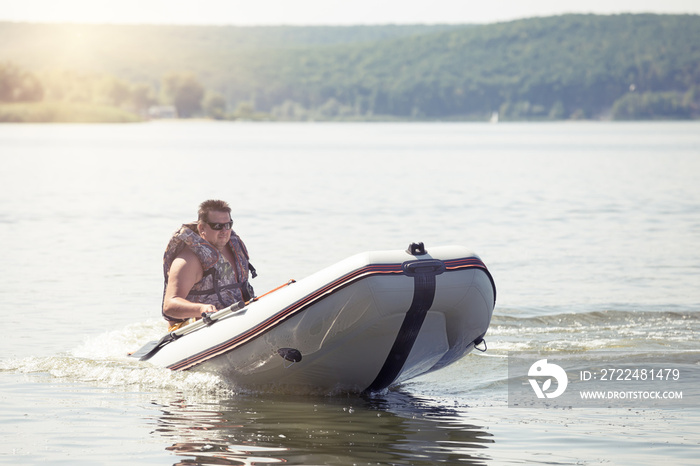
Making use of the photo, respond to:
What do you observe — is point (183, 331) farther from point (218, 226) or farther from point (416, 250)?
point (416, 250)

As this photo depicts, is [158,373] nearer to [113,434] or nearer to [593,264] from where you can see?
[113,434]

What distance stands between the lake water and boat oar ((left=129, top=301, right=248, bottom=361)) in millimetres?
120

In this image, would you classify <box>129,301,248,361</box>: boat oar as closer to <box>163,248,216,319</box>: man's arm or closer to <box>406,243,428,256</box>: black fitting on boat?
<box>163,248,216,319</box>: man's arm

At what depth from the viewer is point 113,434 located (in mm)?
6145

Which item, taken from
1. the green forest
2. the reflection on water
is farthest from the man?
the green forest

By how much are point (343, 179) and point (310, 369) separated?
1069 inches

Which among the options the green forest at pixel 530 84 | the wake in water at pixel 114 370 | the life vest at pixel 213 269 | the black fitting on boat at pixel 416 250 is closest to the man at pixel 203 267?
the life vest at pixel 213 269

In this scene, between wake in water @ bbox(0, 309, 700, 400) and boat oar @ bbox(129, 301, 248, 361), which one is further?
wake in water @ bbox(0, 309, 700, 400)

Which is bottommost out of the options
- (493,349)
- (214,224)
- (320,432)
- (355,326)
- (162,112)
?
(162,112)

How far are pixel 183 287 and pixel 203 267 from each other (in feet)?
0.71

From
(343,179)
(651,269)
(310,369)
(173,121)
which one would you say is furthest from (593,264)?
(173,121)

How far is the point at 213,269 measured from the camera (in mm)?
7363

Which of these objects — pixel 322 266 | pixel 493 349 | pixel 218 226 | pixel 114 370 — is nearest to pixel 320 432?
pixel 218 226

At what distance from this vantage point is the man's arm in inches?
282
